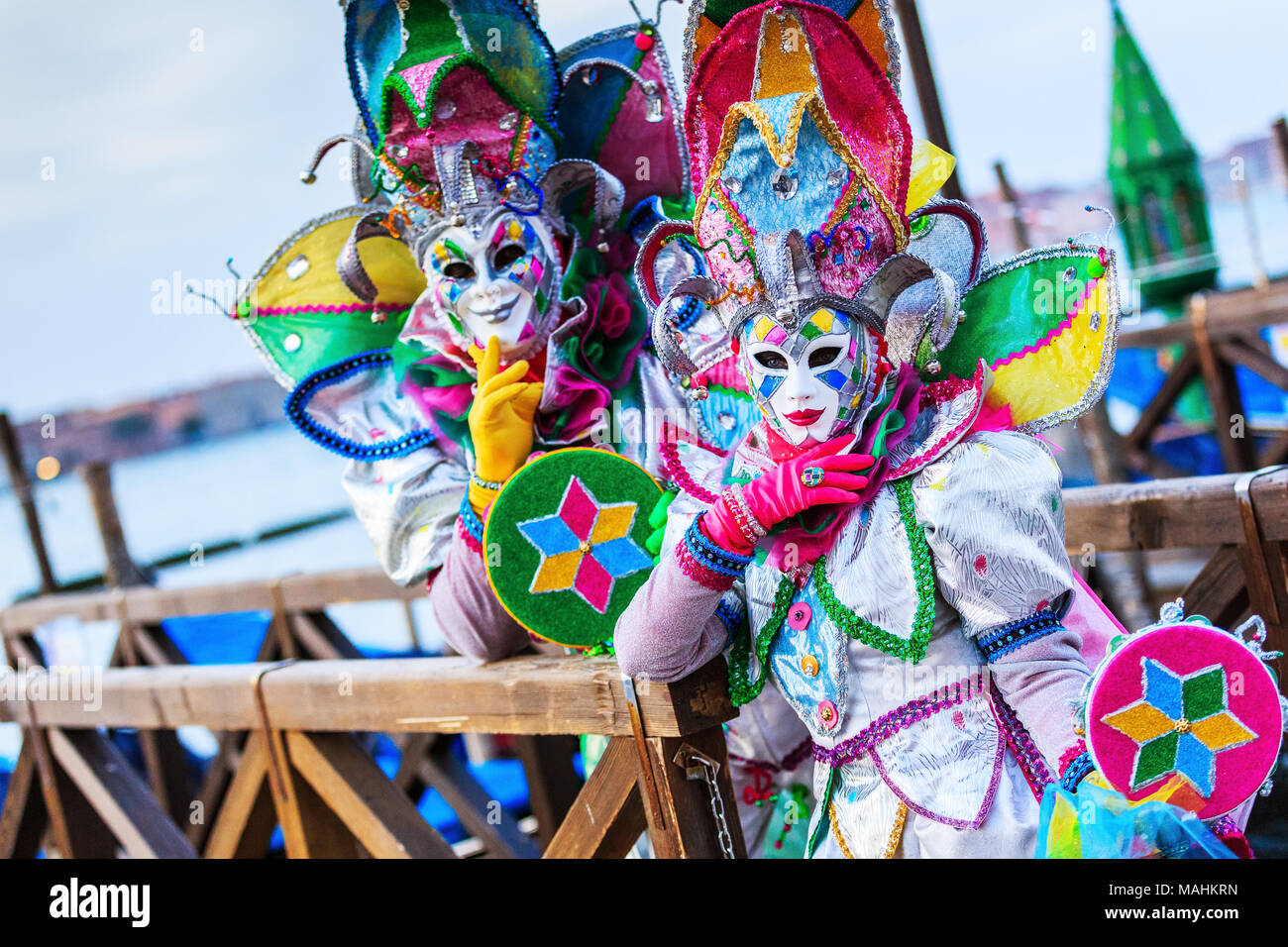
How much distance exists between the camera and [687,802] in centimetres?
170

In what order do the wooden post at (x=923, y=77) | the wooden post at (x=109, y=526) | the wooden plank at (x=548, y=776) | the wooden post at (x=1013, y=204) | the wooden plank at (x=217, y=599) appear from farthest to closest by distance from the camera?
the wooden post at (x=1013, y=204) → the wooden post at (x=109, y=526) → the wooden plank at (x=217, y=599) → the wooden plank at (x=548, y=776) → the wooden post at (x=923, y=77)

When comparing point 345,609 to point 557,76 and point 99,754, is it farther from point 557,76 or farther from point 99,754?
point 557,76

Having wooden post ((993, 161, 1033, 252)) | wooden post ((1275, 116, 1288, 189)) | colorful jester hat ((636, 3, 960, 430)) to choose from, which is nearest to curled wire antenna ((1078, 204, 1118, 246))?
colorful jester hat ((636, 3, 960, 430))

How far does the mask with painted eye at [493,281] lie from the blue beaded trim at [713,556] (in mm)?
667

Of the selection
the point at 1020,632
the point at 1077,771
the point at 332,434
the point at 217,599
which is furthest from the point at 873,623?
the point at 217,599

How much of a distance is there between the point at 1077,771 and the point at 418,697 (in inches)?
41.6

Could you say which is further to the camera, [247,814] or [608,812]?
[247,814]

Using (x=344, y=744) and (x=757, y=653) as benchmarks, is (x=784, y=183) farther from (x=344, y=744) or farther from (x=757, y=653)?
(x=344, y=744)

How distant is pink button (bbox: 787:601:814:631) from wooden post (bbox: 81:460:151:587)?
14.5ft

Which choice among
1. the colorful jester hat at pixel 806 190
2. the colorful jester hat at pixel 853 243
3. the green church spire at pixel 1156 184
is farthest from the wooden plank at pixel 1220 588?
the green church spire at pixel 1156 184

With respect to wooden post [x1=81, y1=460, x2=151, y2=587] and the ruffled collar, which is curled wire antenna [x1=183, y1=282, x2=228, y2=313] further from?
wooden post [x1=81, y1=460, x2=151, y2=587]

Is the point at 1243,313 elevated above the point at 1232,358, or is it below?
above

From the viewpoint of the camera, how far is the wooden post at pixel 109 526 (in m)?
5.34

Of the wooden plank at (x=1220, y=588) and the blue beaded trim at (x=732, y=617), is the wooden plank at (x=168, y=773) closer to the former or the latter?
the blue beaded trim at (x=732, y=617)
